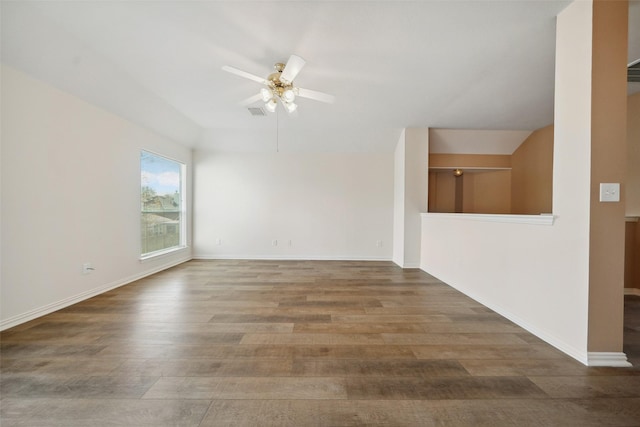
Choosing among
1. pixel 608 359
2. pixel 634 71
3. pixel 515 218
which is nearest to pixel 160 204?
pixel 515 218

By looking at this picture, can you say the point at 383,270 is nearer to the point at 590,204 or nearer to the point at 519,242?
the point at 519,242

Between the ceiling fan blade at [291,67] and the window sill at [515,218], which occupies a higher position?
the ceiling fan blade at [291,67]

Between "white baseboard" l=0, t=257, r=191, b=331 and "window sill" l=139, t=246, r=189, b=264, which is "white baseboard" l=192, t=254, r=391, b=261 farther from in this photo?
Answer: "white baseboard" l=0, t=257, r=191, b=331

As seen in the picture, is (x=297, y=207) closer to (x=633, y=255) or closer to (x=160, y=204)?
(x=160, y=204)

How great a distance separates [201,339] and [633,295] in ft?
16.2

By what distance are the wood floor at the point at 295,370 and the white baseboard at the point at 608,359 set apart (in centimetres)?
5

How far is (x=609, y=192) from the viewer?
1.70 m

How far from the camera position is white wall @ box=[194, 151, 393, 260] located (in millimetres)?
5387

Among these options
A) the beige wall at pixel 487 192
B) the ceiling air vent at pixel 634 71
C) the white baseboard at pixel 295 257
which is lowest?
the white baseboard at pixel 295 257

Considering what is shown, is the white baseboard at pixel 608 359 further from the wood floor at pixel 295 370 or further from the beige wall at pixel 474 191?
the beige wall at pixel 474 191

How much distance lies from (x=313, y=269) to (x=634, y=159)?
4688 millimetres

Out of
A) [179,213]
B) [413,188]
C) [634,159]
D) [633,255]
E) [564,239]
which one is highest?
[634,159]

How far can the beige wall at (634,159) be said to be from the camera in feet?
10.7

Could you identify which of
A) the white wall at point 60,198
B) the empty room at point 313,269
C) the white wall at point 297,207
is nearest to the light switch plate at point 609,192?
the empty room at point 313,269
